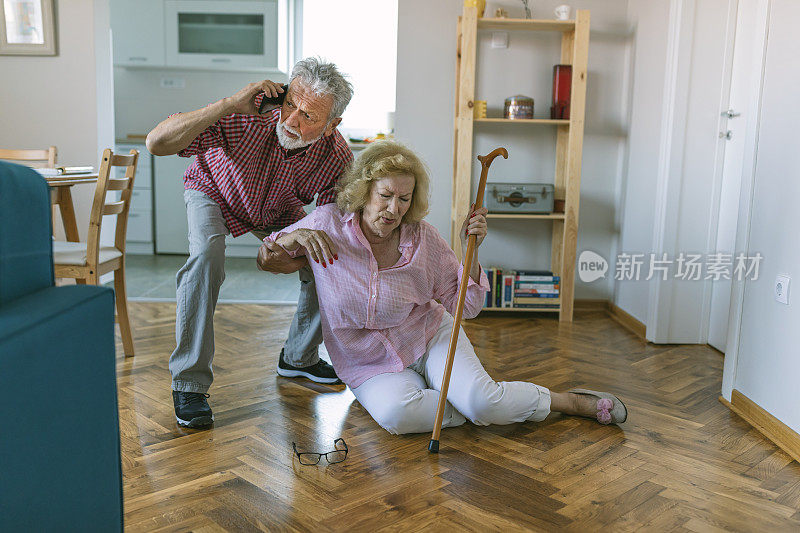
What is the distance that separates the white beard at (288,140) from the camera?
2.16 m

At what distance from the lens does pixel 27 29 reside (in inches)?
163

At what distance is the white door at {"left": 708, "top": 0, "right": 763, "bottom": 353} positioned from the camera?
10.2 ft

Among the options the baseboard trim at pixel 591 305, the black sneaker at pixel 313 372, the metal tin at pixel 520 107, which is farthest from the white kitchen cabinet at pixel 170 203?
the black sneaker at pixel 313 372

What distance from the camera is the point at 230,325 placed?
3.56 m

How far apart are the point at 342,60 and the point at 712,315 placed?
4017 millimetres

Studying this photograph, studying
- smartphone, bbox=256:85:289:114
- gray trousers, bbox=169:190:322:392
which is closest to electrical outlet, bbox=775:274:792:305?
smartphone, bbox=256:85:289:114

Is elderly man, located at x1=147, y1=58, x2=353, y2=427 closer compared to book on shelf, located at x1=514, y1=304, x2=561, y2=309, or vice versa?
elderly man, located at x1=147, y1=58, x2=353, y2=427

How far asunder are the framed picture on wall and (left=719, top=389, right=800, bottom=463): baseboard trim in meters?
4.09

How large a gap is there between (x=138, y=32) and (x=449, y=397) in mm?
4843

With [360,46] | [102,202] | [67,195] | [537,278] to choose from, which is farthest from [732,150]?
[360,46]

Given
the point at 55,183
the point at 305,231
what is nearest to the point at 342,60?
the point at 55,183

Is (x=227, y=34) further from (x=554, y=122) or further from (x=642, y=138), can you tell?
(x=642, y=138)

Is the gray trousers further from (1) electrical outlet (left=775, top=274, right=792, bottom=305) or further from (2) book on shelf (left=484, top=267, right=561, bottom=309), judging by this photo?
(2) book on shelf (left=484, top=267, right=561, bottom=309)

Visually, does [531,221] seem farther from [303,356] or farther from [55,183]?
[55,183]
